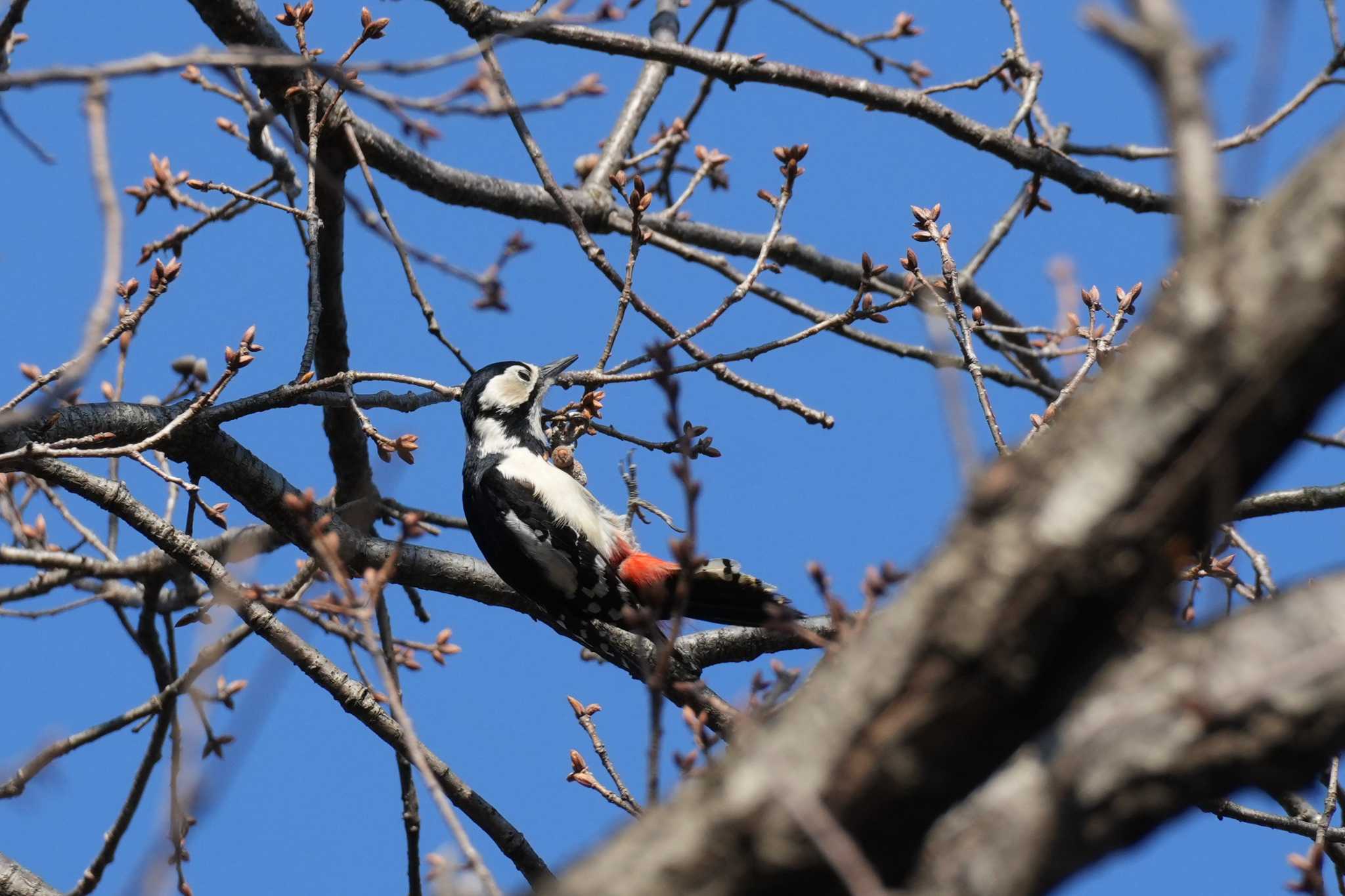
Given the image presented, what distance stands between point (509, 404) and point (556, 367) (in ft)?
1.05

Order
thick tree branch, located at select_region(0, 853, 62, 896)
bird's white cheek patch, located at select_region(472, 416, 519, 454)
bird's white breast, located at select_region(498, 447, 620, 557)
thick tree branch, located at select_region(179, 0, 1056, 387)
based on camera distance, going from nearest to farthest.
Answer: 1. thick tree branch, located at select_region(0, 853, 62, 896)
2. thick tree branch, located at select_region(179, 0, 1056, 387)
3. bird's white breast, located at select_region(498, 447, 620, 557)
4. bird's white cheek patch, located at select_region(472, 416, 519, 454)

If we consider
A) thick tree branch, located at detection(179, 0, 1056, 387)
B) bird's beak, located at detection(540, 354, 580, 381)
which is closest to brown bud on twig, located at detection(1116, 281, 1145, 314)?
thick tree branch, located at detection(179, 0, 1056, 387)

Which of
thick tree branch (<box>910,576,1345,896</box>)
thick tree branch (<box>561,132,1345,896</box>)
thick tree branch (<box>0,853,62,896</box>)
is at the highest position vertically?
thick tree branch (<box>0,853,62,896</box>)

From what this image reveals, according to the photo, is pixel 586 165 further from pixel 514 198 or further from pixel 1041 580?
pixel 1041 580

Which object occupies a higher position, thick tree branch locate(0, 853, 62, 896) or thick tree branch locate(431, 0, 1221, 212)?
thick tree branch locate(431, 0, 1221, 212)

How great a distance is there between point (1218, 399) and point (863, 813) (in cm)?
73

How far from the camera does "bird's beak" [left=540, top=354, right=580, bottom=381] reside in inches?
267

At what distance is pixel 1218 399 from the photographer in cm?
162

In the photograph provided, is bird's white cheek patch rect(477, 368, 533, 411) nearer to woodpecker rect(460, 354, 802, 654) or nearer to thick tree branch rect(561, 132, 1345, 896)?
woodpecker rect(460, 354, 802, 654)

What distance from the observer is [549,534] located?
5906 millimetres

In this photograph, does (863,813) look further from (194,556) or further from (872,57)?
(872,57)

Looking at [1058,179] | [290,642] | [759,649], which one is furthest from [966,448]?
[1058,179]

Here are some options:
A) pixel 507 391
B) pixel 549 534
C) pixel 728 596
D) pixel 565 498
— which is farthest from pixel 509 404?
pixel 728 596

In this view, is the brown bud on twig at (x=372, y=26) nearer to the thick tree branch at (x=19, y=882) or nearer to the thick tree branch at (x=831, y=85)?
the thick tree branch at (x=831, y=85)
